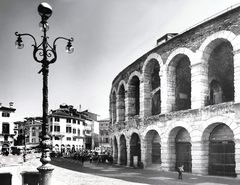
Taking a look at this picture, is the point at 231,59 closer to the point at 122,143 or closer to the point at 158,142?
the point at 158,142

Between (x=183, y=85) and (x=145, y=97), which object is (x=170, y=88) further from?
(x=145, y=97)

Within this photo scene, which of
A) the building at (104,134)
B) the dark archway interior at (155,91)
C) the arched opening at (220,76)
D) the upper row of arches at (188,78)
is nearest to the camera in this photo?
the upper row of arches at (188,78)

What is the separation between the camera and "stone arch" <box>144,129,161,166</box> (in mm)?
25891

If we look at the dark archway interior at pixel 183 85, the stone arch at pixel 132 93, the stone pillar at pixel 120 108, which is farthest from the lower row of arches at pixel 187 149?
the stone pillar at pixel 120 108

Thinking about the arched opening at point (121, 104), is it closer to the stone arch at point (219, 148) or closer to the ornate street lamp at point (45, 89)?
the stone arch at point (219, 148)

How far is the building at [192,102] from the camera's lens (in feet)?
62.0

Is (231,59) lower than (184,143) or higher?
higher

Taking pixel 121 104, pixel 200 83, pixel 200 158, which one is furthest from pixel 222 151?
pixel 121 104

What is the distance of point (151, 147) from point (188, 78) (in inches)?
257

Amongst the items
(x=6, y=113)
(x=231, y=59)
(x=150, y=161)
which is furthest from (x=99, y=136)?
(x=231, y=59)

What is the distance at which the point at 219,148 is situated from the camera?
20.0m

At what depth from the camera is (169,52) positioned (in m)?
23.5

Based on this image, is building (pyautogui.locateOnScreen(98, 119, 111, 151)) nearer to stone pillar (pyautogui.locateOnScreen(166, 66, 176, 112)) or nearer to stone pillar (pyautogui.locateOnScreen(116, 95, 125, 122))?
stone pillar (pyautogui.locateOnScreen(116, 95, 125, 122))

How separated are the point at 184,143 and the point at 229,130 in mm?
4221
